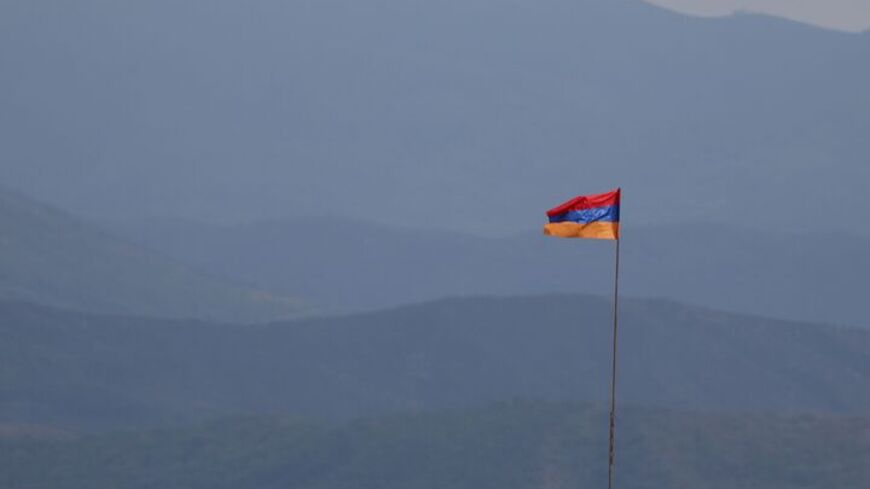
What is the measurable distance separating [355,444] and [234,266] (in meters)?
74.7

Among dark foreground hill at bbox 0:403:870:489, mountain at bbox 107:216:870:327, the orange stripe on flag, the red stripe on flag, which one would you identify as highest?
the red stripe on flag

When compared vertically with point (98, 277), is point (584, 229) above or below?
above

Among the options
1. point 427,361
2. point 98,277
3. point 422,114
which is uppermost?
point 422,114

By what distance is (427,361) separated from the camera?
83812mm

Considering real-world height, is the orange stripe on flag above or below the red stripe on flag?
below

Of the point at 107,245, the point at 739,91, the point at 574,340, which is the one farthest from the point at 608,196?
the point at 739,91

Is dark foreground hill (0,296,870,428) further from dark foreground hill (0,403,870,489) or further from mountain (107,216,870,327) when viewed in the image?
mountain (107,216,870,327)

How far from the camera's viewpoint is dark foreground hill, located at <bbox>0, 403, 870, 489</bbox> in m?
58.4

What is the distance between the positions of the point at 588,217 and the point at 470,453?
129 feet

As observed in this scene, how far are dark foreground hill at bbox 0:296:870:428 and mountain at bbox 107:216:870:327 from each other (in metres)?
29.5

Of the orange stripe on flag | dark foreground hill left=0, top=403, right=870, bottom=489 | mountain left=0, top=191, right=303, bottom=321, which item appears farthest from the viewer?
mountain left=0, top=191, right=303, bottom=321

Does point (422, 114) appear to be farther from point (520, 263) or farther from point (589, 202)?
point (589, 202)

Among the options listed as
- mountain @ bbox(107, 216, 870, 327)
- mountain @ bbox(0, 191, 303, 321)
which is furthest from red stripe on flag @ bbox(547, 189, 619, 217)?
mountain @ bbox(107, 216, 870, 327)

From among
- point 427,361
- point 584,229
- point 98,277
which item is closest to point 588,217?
point 584,229
